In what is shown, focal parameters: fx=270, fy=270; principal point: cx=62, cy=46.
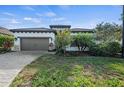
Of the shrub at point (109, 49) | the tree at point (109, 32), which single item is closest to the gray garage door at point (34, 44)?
the tree at point (109, 32)

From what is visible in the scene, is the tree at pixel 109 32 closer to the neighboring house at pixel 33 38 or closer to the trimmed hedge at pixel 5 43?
the neighboring house at pixel 33 38

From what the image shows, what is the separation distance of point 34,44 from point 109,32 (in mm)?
8226

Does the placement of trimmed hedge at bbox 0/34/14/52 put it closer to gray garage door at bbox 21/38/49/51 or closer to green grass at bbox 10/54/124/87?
gray garage door at bbox 21/38/49/51

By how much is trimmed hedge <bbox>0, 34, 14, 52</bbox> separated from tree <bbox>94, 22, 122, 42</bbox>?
780 centimetres

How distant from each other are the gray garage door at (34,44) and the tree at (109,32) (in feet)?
21.4

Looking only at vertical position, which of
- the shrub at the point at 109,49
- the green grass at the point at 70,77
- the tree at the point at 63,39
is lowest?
the green grass at the point at 70,77

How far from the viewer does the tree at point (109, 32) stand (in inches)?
799

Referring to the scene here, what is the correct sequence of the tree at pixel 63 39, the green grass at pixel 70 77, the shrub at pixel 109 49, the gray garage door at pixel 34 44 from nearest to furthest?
the green grass at pixel 70 77 < the shrub at pixel 109 49 < the tree at pixel 63 39 < the gray garage door at pixel 34 44

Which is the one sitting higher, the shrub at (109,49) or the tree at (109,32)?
the tree at (109,32)

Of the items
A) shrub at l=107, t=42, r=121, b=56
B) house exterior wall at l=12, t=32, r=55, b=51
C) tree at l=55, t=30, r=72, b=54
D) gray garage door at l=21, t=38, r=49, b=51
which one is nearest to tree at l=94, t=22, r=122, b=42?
shrub at l=107, t=42, r=121, b=56

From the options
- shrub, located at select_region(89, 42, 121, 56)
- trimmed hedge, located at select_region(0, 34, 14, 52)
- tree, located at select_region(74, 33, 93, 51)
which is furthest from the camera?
trimmed hedge, located at select_region(0, 34, 14, 52)

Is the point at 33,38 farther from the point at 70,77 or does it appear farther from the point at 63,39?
the point at 70,77

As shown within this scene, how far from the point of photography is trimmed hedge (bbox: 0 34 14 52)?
22220 mm
